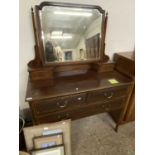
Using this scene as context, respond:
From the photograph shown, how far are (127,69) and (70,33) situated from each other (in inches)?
28.9

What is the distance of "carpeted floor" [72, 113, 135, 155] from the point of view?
172cm

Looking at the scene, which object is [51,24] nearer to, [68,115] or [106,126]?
[68,115]

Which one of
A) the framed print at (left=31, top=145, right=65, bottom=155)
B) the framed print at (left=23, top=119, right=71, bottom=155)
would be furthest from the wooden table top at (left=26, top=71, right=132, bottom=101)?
the framed print at (left=31, top=145, right=65, bottom=155)

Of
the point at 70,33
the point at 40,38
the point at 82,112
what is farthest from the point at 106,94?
the point at 40,38

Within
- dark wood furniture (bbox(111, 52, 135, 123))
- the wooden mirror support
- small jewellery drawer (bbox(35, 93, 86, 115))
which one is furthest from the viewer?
dark wood furniture (bbox(111, 52, 135, 123))

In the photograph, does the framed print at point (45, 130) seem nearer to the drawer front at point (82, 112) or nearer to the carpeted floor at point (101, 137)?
the drawer front at point (82, 112)

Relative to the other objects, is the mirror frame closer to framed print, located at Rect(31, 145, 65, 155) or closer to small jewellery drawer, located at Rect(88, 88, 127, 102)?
small jewellery drawer, located at Rect(88, 88, 127, 102)

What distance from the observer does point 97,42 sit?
1655 mm

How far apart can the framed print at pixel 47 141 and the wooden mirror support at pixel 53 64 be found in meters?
0.56

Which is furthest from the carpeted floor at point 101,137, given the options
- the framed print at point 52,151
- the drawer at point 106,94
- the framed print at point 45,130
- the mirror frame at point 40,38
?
the mirror frame at point 40,38

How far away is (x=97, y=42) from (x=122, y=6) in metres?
0.49

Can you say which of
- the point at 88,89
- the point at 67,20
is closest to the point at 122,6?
the point at 67,20

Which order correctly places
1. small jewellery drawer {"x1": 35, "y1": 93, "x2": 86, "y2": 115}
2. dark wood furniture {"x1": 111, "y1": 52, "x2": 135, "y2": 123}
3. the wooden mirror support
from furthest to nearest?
dark wood furniture {"x1": 111, "y1": 52, "x2": 135, "y2": 123}, the wooden mirror support, small jewellery drawer {"x1": 35, "y1": 93, "x2": 86, "y2": 115}

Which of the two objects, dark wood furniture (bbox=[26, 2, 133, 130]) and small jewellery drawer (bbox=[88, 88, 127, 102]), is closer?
dark wood furniture (bbox=[26, 2, 133, 130])
